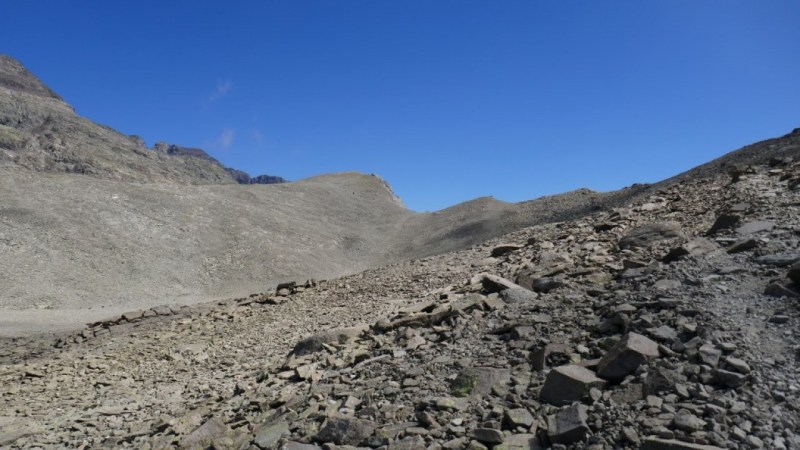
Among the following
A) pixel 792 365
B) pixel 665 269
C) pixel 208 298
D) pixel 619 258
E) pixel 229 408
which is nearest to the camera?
pixel 792 365

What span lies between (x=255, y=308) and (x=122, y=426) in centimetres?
805

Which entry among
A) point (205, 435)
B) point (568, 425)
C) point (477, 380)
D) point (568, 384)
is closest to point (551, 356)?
Result: point (568, 384)

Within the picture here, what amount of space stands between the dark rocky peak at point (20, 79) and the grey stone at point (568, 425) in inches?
8652

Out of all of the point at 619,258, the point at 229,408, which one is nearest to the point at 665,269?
the point at 619,258

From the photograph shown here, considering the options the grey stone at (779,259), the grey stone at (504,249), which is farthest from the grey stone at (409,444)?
the grey stone at (504,249)

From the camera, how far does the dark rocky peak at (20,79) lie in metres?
179

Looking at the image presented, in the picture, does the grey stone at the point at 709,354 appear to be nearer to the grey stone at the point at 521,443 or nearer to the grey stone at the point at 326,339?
the grey stone at the point at 521,443

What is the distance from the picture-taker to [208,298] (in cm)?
2889

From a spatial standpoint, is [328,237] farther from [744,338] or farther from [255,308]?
[744,338]

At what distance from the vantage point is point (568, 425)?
16.0ft

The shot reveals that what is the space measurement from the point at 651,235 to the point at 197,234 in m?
33.9

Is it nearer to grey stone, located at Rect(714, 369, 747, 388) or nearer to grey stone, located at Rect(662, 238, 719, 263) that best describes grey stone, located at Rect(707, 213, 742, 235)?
grey stone, located at Rect(662, 238, 719, 263)

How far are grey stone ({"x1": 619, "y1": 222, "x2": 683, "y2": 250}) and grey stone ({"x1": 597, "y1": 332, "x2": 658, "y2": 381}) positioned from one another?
17.5 ft

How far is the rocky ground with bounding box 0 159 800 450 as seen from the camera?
4914 mm
